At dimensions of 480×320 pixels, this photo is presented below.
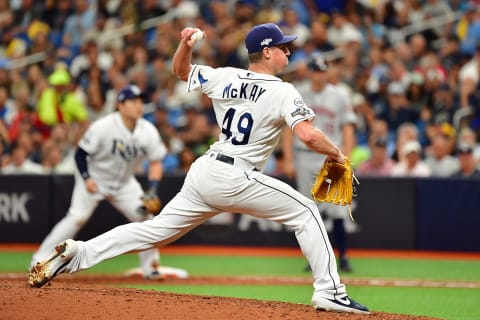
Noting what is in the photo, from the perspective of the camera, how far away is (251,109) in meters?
7.11

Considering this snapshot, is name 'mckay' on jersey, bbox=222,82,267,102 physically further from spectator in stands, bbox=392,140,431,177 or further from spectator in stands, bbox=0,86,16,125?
spectator in stands, bbox=0,86,16,125

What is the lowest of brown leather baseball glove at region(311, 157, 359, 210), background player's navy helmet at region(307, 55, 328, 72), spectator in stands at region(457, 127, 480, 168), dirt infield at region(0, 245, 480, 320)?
dirt infield at region(0, 245, 480, 320)

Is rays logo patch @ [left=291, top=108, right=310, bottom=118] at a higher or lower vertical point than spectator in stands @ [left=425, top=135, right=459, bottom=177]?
higher

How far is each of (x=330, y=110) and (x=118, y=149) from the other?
259 centimetres

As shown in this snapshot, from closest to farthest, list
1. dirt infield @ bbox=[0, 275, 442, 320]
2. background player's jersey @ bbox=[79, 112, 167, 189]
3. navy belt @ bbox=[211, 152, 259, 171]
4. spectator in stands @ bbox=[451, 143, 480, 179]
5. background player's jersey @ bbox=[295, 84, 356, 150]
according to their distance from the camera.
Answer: dirt infield @ bbox=[0, 275, 442, 320] → navy belt @ bbox=[211, 152, 259, 171] → background player's jersey @ bbox=[79, 112, 167, 189] → background player's jersey @ bbox=[295, 84, 356, 150] → spectator in stands @ bbox=[451, 143, 480, 179]

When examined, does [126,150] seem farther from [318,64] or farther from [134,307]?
[134,307]

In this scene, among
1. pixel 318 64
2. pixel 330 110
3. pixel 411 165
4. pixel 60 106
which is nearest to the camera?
pixel 318 64

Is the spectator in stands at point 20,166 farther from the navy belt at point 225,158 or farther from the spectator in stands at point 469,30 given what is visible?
the navy belt at point 225,158

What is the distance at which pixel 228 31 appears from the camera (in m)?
17.9

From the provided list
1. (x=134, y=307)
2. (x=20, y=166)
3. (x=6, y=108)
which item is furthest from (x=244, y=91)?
(x=6, y=108)

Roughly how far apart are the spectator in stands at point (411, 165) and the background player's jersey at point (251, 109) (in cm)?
722

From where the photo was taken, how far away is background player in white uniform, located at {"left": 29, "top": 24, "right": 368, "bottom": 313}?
7043 millimetres

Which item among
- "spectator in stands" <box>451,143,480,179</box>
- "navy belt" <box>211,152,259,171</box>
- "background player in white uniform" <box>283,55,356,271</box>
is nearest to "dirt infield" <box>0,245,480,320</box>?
"navy belt" <box>211,152,259,171</box>

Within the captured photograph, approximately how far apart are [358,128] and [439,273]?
4.58 m
